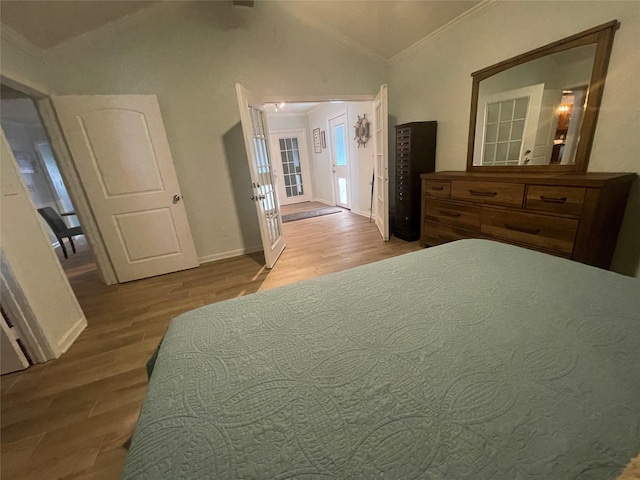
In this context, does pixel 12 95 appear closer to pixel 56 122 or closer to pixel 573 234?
pixel 56 122

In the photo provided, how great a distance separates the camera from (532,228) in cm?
188

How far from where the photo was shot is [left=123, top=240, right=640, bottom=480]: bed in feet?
1.49

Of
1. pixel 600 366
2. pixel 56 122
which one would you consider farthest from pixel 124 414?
pixel 56 122

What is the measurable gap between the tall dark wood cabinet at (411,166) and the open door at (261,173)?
5.50 feet

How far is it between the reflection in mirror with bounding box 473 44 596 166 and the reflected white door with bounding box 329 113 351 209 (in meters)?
3.09

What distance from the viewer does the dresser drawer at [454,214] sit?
7.54 ft

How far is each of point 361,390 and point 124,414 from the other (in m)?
1.48

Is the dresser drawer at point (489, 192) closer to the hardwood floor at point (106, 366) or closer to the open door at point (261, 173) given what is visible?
the hardwood floor at point (106, 366)

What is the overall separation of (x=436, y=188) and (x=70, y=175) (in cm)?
377

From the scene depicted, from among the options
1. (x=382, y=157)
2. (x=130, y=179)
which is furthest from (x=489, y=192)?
(x=130, y=179)

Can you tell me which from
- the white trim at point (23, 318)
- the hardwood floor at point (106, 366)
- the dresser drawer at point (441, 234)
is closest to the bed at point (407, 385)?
the hardwood floor at point (106, 366)

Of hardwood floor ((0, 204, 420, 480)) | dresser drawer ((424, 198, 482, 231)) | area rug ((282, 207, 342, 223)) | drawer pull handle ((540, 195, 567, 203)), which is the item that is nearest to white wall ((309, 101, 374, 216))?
area rug ((282, 207, 342, 223))

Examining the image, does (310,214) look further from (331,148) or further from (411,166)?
(411,166)

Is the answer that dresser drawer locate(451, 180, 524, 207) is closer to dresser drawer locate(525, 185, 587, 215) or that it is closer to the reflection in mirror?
dresser drawer locate(525, 185, 587, 215)
